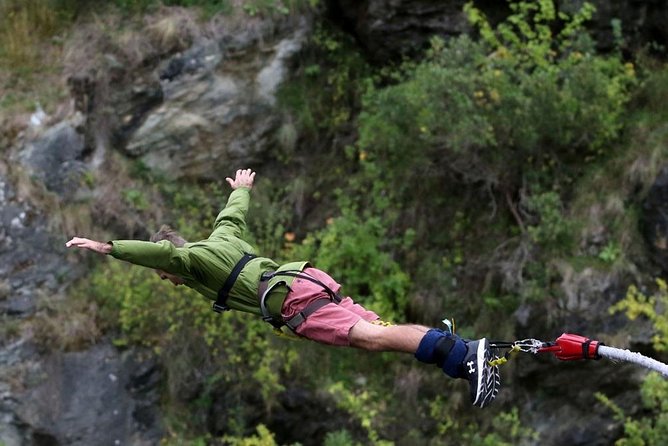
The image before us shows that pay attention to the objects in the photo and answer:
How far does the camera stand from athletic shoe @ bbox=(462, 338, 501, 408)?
5.61m

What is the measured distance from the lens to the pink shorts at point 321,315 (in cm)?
619

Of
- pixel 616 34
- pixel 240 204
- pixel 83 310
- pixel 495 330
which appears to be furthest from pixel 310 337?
pixel 616 34

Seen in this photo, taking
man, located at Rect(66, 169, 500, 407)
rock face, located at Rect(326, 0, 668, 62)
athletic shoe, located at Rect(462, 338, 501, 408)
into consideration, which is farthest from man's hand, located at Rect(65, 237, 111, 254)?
rock face, located at Rect(326, 0, 668, 62)

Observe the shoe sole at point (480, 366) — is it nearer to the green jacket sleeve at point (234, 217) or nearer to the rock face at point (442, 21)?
the green jacket sleeve at point (234, 217)

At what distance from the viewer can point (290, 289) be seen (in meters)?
6.36

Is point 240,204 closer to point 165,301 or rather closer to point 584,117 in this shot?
point 165,301

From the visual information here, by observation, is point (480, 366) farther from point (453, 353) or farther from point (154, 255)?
point (154, 255)

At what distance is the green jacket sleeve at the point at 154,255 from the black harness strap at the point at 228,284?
281mm

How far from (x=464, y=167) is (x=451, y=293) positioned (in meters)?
1.48

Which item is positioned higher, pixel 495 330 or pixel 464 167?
pixel 464 167

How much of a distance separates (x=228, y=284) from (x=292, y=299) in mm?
503

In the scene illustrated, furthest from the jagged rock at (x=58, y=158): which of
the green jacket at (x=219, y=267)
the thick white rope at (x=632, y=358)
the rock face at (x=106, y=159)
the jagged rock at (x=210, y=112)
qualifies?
the thick white rope at (x=632, y=358)

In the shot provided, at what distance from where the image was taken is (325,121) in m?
13.1

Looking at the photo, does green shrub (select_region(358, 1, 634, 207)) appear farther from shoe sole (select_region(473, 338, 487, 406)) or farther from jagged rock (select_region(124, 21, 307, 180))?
shoe sole (select_region(473, 338, 487, 406))
